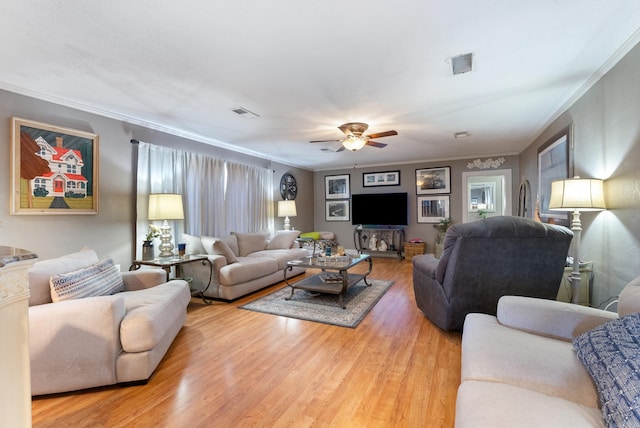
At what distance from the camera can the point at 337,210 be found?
7547 millimetres

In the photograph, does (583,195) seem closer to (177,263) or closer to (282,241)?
(177,263)

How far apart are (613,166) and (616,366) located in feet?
6.68

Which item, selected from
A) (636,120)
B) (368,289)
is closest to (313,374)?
(368,289)

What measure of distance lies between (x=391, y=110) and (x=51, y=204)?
12.0 ft

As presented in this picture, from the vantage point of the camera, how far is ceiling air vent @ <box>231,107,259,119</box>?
3.19 meters

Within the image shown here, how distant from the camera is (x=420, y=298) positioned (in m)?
3.04

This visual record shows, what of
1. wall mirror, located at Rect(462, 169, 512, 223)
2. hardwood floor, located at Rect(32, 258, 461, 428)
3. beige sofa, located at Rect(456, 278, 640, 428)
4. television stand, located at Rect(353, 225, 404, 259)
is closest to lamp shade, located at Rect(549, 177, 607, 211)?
beige sofa, located at Rect(456, 278, 640, 428)

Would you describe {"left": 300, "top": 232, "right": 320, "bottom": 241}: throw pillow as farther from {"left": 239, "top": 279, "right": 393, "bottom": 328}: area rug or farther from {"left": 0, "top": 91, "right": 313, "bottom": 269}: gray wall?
{"left": 0, "top": 91, "right": 313, "bottom": 269}: gray wall

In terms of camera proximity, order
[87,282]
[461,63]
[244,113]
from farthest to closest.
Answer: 1. [244,113]
2. [461,63]
3. [87,282]

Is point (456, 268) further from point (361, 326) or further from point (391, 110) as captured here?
point (391, 110)

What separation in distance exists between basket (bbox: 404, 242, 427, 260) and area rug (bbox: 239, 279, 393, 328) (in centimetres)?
249

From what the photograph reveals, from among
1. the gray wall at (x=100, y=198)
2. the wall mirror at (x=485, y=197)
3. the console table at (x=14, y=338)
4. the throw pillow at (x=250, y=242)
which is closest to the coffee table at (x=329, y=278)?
the throw pillow at (x=250, y=242)

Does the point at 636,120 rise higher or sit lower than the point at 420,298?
higher

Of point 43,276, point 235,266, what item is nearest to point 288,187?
point 235,266
